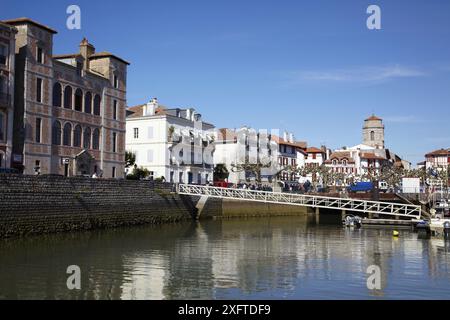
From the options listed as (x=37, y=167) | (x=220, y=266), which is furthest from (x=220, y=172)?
(x=220, y=266)

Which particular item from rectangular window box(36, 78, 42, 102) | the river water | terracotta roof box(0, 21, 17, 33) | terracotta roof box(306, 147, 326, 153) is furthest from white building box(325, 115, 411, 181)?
terracotta roof box(0, 21, 17, 33)

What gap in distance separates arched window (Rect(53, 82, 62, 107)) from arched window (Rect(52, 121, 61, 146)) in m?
1.71

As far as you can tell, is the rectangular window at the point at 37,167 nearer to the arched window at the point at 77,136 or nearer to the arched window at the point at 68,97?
the arched window at the point at 77,136

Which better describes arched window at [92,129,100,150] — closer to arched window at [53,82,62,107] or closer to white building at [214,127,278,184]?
arched window at [53,82,62,107]

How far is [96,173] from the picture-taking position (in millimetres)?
53344

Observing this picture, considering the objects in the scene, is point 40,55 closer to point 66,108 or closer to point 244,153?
point 66,108

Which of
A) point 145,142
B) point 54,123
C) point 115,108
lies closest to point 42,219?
point 54,123

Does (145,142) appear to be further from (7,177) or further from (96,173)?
(7,177)

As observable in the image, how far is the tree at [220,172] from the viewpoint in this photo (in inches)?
3385

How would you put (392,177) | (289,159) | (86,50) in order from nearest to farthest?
(86,50) → (392,177) → (289,159)

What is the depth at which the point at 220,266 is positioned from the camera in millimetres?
26797

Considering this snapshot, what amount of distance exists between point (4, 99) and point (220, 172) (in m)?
48.5

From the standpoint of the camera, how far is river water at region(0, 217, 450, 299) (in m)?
20.6
